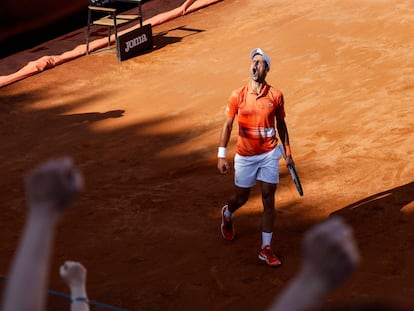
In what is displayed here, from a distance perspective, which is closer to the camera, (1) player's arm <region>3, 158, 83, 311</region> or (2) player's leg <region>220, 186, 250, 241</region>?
(1) player's arm <region>3, 158, 83, 311</region>

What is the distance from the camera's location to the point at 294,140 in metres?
12.0

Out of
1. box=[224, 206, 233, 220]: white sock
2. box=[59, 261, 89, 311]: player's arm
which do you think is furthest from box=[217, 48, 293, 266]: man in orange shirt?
box=[59, 261, 89, 311]: player's arm

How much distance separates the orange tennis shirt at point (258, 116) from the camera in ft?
27.3

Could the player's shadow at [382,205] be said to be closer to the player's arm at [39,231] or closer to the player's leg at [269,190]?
the player's leg at [269,190]

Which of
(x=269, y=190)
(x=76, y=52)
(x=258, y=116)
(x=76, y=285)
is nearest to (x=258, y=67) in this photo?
(x=258, y=116)

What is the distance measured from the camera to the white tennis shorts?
27.4 feet

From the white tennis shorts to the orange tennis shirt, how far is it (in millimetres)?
62

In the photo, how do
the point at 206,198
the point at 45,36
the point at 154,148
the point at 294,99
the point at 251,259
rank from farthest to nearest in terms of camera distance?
1. the point at 45,36
2. the point at 294,99
3. the point at 154,148
4. the point at 206,198
5. the point at 251,259

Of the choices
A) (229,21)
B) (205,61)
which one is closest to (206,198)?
(205,61)

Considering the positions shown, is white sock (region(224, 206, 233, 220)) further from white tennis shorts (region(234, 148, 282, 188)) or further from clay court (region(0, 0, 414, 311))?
white tennis shorts (region(234, 148, 282, 188))

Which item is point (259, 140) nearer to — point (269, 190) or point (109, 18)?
point (269, 190)

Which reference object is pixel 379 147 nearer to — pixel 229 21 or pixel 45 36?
pixel 229 21

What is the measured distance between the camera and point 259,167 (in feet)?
27.6

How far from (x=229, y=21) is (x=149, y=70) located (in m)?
3.16
